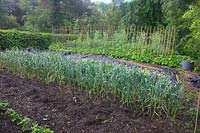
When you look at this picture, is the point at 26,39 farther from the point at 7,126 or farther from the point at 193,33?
the point at 7,126

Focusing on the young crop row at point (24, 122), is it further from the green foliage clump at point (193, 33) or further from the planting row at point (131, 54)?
the green foliage clump at point (193, 33)

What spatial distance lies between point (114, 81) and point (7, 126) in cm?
155

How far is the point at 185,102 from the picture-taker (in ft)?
12.9

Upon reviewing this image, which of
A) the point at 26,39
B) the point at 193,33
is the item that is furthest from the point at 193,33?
the point at 26,39

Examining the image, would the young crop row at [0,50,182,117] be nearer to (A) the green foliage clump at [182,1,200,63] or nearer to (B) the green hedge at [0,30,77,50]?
(A) the green foliage clump at [182,1,200,63]

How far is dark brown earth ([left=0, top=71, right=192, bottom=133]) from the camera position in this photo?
282 cm

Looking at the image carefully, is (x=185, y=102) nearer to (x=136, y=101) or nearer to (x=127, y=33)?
(x=136, y=101)

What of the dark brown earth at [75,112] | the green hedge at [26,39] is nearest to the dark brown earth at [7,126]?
the dark brown earth at [75,112]

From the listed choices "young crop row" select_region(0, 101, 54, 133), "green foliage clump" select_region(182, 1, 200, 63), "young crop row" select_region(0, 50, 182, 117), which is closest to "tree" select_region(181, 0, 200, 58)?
"green foliage clump" select_region(182, 1, 200, 63)

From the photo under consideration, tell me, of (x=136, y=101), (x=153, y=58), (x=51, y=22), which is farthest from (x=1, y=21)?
(x=136, y=101)

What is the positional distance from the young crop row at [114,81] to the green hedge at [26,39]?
6.71m

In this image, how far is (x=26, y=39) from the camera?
12766 millimetres

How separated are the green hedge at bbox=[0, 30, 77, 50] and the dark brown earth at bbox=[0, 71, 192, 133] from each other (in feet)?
25.4

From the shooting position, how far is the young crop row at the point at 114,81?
3205mm
